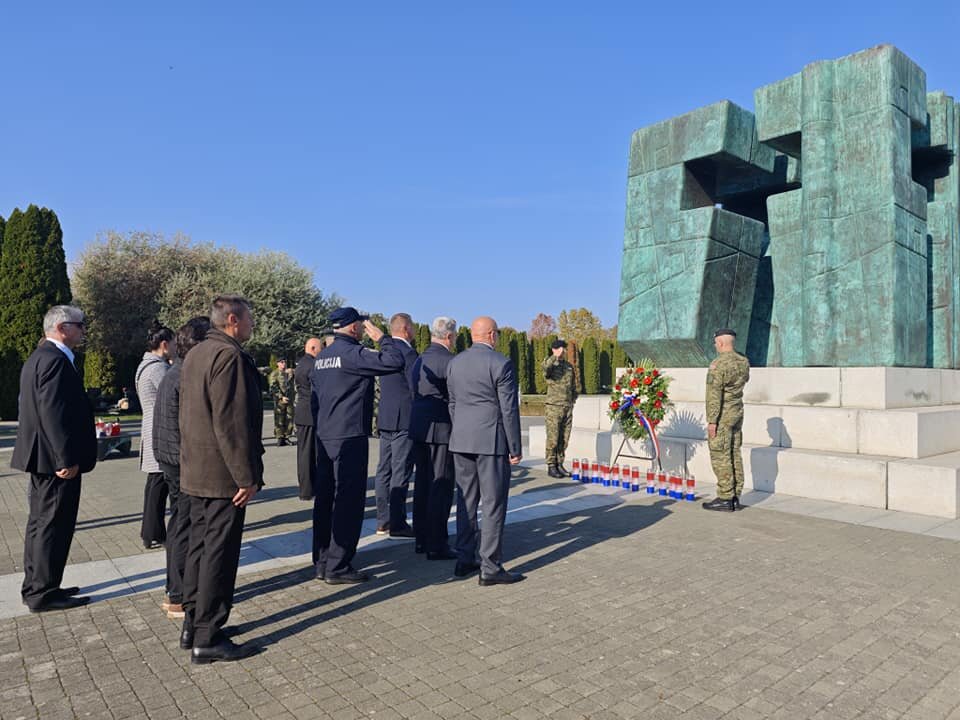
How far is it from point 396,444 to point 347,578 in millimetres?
1855

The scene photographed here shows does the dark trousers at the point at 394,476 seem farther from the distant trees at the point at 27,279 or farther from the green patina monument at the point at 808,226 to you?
the distant trees at the point at 27,279

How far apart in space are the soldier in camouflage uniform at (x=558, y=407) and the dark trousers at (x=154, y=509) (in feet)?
18.5

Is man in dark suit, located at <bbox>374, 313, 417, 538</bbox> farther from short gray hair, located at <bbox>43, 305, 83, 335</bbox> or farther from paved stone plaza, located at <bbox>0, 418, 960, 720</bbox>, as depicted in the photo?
short gray hair, located at <bbox>43, 305, 83, 335</bbox>

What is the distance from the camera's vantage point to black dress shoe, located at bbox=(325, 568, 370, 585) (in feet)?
15.2

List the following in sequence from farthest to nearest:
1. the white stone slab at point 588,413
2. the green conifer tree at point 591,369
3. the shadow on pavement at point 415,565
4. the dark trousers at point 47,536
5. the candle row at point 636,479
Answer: the green conifer tree at point 591,369, the white stone slab at point 588,413, the candle row at point 636,479, the dark trousers at point 47,536, the shadow on pavement at point 415,565

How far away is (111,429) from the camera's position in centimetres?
1196

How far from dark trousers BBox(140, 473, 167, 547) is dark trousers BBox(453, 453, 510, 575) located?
266 centimetres

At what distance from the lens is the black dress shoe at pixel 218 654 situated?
3371 mm

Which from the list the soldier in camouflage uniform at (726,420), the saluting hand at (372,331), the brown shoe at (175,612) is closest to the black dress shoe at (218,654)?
the brown shoe at (175,612)

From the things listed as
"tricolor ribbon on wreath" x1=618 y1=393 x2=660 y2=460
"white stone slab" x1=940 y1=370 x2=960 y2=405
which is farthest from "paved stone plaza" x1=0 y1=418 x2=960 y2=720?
"white stone slab" x1=940 y1=370 x2=960 y2=405

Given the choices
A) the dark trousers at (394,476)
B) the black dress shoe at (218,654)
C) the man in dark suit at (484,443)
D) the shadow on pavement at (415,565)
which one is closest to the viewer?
the black dress shoe at (218,654)

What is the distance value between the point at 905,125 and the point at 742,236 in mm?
2776

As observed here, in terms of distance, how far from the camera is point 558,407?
986cm

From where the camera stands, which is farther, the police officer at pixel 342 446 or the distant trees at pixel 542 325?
the distant trees at pixel 542 325
